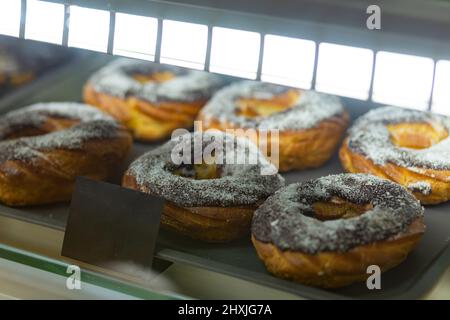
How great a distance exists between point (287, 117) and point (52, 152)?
24.8 inches

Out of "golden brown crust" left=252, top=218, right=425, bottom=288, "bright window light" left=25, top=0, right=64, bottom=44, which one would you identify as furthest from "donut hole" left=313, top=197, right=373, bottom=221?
"bright window light" left=25, top=0, right=64, bottom=44

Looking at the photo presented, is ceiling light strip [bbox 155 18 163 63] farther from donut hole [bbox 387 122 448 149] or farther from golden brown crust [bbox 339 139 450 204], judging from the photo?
donut hole [bbox 387 122 448 149]

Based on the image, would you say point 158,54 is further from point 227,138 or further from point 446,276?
point 446,276

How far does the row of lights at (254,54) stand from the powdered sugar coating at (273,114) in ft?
1.92

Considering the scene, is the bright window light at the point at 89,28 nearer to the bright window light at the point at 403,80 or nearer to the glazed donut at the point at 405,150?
the bright window light at the point at 403,80

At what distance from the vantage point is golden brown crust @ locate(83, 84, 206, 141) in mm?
2010

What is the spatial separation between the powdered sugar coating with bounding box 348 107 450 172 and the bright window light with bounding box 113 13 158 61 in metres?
0.64

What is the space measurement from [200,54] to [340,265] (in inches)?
18.3

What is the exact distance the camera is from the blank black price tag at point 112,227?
1288mm

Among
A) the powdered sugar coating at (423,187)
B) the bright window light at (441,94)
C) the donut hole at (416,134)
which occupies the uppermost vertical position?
the bright window light at (441,94)

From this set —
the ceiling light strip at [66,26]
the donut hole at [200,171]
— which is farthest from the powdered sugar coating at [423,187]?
the ceiling light strip at [66,26]

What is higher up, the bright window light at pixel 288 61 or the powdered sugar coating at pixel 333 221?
the bright window light at pixel 288 61

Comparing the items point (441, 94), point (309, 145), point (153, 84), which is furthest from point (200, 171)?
point (441, 94)
